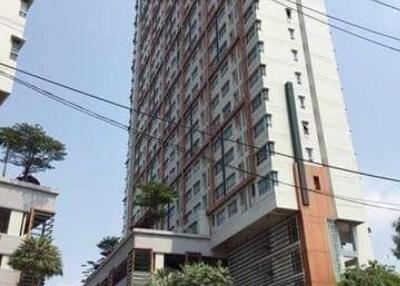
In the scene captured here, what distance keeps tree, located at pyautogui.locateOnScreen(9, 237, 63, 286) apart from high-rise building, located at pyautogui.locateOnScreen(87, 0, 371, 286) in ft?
41.3

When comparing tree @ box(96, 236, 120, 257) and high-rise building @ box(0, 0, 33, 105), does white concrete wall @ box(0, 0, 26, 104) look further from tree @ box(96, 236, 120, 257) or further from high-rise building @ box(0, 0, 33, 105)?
tree @ box(96, 236, 120, 257)

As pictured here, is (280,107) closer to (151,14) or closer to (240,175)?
(240,175)

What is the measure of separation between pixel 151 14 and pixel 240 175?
58764 mm

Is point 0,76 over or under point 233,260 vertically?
over

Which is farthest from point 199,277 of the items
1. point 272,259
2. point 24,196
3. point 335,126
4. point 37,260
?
point 335,126

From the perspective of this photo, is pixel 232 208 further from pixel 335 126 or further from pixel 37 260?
pixel 37 260

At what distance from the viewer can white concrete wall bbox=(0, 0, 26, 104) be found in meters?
30.9

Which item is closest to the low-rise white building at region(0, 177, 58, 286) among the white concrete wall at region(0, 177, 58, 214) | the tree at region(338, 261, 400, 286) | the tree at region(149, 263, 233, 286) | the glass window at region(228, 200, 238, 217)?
the white concrete wall at region(0, 177, 58, 214)

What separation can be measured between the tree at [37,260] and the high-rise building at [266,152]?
1259 cm

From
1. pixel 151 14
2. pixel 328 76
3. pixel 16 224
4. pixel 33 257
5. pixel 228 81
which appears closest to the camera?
pixel 33 257

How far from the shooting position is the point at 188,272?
133 feet

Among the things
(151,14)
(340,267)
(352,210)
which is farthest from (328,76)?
(151,14)

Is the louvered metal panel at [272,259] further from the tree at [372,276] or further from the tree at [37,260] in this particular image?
the tree at [37,260]

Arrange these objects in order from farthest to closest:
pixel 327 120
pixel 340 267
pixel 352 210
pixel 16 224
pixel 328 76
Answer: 1. pixel 328 76
2. pixel 327 120
3. pixel 352 210
4. pixel 340 267
5. pixel 16 224
